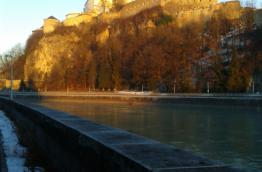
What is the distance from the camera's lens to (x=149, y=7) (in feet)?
403

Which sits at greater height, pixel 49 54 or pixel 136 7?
pixel 136 7

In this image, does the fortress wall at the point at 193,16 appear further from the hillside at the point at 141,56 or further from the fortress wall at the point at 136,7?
the fortress wall at the point at 136,7

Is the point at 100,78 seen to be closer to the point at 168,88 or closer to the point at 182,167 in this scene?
the point at 168,88

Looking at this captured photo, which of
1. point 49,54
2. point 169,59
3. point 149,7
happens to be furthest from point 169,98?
point 49,54

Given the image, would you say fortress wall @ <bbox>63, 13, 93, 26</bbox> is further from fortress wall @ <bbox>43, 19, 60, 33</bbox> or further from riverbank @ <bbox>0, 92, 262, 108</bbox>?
riverbank @ <bbox>0, 92, 262, 108</bbox>

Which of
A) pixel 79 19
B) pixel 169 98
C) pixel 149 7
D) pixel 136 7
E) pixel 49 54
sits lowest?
pixel 169 98

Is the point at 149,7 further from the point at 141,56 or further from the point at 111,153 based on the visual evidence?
the point at 111,153

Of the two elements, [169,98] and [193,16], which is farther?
[193,16]

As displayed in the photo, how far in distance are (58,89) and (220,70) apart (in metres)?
52.1

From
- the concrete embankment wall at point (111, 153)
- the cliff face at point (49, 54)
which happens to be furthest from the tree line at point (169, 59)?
the concrete embankment wall at point (111, 153)

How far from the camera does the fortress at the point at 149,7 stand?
94438 millimetres

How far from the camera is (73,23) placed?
14138 cm

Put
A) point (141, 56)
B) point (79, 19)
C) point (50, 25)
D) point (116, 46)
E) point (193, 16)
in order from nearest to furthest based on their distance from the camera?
point (141, 56) → point (116, 46) → point (193, 16) → point (79, 19) → point (50, 25)

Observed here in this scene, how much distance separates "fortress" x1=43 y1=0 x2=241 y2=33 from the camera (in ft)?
310
